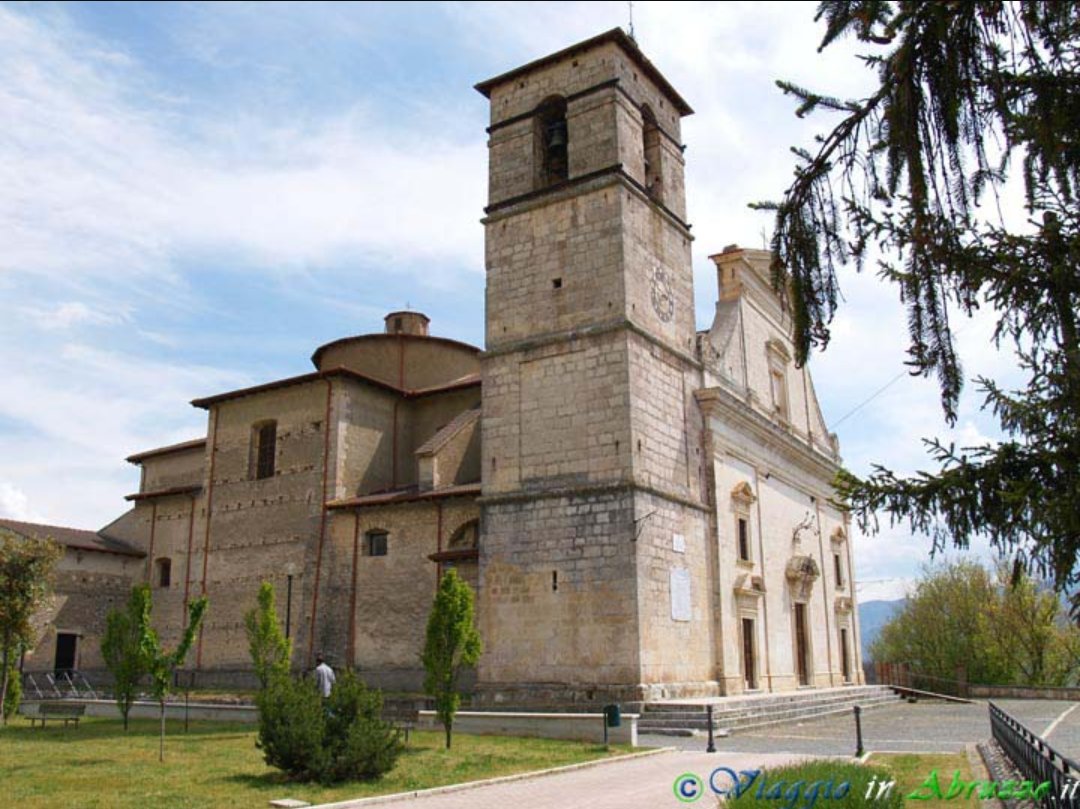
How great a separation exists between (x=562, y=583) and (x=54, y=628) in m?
18.1

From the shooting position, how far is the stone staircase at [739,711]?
1812 cm

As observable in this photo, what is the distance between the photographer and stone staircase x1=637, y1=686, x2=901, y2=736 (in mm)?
18125

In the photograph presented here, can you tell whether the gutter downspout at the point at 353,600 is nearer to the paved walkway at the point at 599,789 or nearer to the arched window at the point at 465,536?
the arched window at the point at 465,536

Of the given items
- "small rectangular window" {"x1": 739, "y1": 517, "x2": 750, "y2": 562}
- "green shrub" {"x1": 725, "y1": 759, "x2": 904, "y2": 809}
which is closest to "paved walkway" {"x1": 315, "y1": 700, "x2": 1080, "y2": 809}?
→ "green shrub" {"x1": 725, "y1": 759, "x2": 904, "y2": 809}

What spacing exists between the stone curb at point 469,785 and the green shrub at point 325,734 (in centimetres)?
122

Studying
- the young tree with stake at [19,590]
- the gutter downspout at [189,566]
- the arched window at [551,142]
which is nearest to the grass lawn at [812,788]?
the arched window at [551,142]

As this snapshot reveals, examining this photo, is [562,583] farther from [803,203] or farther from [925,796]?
[803,203]

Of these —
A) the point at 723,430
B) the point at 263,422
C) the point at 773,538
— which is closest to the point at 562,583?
the point at 723,430

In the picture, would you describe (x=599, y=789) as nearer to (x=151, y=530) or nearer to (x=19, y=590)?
(x=19, y=590)

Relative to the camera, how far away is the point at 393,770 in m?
12.6

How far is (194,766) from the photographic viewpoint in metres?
13.2

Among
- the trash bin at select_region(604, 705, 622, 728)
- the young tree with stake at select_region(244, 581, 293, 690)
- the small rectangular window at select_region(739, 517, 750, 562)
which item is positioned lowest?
the trash bin at select_region(604, 705, 622, 728)

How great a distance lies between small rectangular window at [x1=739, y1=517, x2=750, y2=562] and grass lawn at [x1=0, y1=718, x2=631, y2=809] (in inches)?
423

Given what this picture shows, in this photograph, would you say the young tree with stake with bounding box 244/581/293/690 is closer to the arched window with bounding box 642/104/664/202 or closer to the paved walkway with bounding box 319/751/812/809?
the paved walkway with bounding box 319/751/812/809
